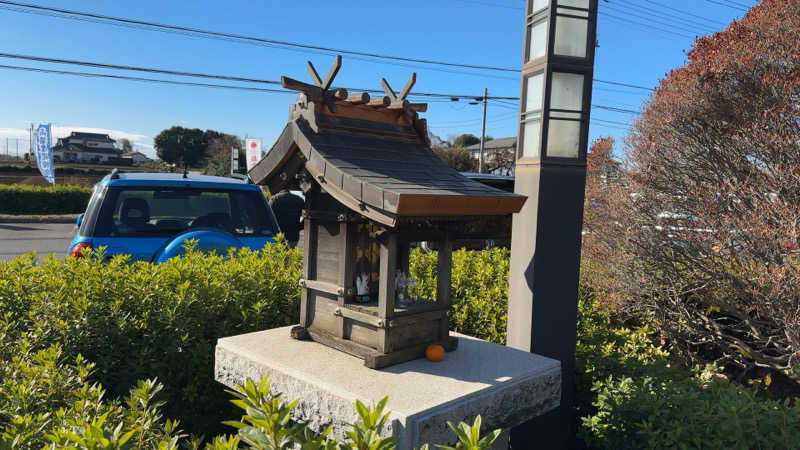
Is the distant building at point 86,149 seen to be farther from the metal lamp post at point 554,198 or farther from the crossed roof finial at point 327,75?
the metal lamp post at point 554,198

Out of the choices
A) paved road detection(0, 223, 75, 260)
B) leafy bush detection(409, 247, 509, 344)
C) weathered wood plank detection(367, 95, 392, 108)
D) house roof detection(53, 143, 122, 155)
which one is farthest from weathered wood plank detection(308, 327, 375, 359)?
house roof detection(53, 143, 122, 155)

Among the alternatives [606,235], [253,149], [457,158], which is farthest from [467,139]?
[606,235]

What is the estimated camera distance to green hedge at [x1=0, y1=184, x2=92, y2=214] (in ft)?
70.5

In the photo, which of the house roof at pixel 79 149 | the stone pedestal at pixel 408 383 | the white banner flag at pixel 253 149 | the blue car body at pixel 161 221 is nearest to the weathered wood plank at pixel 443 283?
the stone pedestal at pixel 408 383

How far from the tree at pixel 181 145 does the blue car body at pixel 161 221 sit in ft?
166

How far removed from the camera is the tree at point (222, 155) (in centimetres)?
3856

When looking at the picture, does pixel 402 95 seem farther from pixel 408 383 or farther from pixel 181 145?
pixel 181 145

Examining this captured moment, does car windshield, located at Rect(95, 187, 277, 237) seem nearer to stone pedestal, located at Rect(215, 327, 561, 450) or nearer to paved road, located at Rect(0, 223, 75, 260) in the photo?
stone pedestal, located at Rect(215, 327, 561, 450)

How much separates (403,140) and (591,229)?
3222mm

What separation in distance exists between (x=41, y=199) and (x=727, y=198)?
86.2 feet

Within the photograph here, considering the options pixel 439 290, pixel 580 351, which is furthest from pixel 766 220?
pixel 439 290

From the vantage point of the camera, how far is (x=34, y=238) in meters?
15.8

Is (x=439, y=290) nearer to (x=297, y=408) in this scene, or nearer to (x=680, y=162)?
(x=297, y=408)

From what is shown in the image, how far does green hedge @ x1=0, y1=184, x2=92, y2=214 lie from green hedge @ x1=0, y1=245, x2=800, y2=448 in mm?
22863
